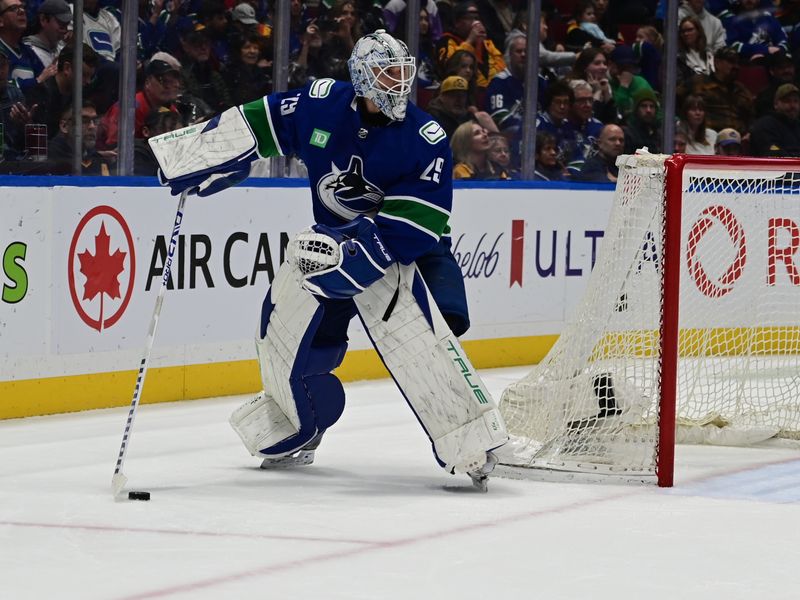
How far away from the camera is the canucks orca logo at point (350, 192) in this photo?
4133 mm

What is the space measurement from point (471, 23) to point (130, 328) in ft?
10.5

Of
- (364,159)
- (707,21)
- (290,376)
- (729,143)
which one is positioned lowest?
(290,376)

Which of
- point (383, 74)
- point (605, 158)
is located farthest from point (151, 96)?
point (605, 158)

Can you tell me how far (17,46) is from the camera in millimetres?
5914

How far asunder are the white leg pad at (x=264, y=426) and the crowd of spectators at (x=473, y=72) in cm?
185

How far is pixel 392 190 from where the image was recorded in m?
4.06

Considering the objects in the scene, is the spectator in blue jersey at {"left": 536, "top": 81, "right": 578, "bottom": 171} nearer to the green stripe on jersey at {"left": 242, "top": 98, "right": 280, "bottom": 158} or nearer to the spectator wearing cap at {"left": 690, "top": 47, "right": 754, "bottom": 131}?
the spectator wearing cap at {"left": 690, "top": 47, "right": 754, "bottom": 131}

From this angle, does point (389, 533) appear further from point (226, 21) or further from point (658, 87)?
point (658, 87)

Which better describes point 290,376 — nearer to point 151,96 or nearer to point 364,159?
point 364,159

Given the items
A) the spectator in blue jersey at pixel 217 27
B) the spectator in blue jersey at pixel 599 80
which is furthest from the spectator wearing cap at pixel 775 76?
the spectator in blue jersey at pixel 217 27

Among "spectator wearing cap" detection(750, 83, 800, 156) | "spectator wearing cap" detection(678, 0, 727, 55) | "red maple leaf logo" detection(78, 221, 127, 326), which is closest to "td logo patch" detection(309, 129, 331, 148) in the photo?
"red maple leaf logo" detection(78, 221, 127, 326)

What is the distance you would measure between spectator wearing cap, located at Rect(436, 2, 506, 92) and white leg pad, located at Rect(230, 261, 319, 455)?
3.99 meters

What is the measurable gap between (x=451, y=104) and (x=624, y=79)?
1.51m

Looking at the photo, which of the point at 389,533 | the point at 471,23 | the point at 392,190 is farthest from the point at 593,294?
the point at 471,23
